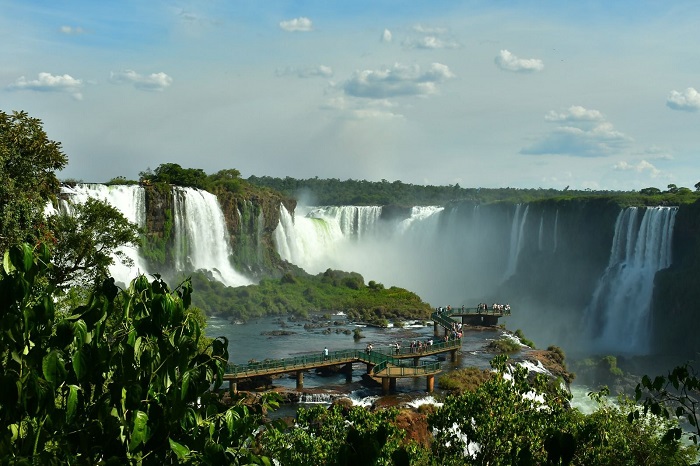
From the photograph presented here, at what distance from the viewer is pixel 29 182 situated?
70.0 feet

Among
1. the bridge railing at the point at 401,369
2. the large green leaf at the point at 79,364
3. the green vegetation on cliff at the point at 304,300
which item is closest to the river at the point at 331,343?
the bridge railing at the point at 401,369

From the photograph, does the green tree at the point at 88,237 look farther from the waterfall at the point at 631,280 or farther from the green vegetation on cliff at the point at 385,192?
the green vegetation on cliff at the point at 385,192

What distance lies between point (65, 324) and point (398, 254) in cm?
7982

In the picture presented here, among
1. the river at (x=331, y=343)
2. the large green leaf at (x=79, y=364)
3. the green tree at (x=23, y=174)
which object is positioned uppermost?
the green tree at (x=23, y=174)

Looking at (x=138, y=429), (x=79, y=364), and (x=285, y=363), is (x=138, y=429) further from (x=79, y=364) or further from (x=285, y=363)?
(x=285, y=363)

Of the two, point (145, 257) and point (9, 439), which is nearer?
point (9, 439)

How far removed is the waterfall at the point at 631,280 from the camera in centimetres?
5091

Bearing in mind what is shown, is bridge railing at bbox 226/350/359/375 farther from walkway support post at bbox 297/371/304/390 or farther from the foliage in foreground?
the foliage in foreground

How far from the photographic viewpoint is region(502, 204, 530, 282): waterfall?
70.3m

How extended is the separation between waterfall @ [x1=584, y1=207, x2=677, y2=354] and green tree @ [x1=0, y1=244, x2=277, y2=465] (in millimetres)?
49188

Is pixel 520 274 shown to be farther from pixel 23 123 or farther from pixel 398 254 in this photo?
pixel 23 123

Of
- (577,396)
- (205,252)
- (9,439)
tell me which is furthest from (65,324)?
(205,252)

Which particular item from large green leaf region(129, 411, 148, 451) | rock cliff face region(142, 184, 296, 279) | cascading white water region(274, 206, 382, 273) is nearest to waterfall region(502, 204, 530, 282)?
cascading white water region(274, 206, 382, 273)

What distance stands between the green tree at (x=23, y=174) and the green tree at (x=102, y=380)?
50.1 ft
